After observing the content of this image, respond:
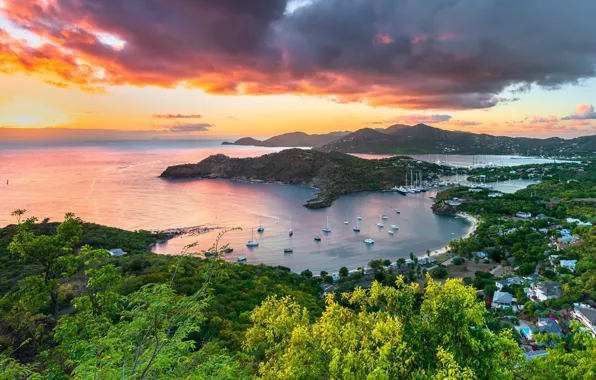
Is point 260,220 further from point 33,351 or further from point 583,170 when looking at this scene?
point 583,170

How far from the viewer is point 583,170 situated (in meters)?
83.9

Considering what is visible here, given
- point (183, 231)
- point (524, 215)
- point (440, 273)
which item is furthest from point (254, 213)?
point (524, 215)

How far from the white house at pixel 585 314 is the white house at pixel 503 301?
121 inches

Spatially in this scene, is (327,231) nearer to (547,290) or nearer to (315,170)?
(547,290)

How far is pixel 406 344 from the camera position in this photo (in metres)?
4.09

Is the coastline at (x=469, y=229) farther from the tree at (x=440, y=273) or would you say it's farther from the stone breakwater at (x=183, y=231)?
the stone breakwater at (x=183, y=231)

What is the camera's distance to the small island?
77125 mm

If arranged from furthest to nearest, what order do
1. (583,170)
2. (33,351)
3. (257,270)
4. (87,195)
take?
(583,170)
(87,195)
(257,270)
(33,351)

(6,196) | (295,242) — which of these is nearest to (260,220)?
(295,242)

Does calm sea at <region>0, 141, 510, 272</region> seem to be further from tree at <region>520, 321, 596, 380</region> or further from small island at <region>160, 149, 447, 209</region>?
tree at <region>520, 321, 596, 380</region>

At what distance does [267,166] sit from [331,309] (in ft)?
283

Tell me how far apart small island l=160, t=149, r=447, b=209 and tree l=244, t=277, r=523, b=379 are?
6532 cm

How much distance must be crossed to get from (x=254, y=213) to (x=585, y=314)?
133 feet

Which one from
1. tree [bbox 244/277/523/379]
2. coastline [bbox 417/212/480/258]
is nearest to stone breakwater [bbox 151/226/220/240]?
coastline [bbox 417/212/480/258]
